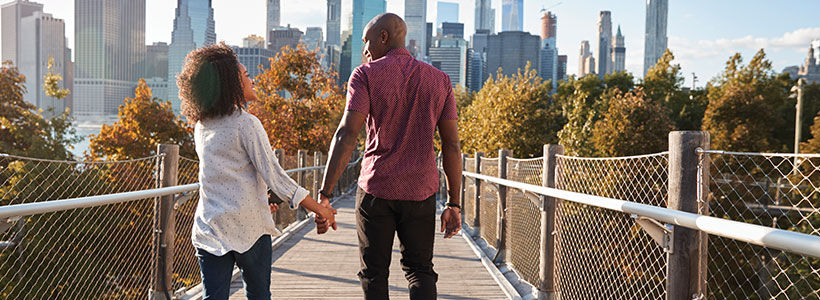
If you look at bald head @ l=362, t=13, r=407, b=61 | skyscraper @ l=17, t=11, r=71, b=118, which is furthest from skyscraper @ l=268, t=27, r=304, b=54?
bald head @ l=362, t=13, r=407, b=61

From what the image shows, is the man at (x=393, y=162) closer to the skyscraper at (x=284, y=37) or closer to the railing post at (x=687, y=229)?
the railing post at (x=687, y=229)

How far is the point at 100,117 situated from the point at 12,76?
435 ft

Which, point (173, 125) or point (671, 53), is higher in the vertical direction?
point (671, 53)

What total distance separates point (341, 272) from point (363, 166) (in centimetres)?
323

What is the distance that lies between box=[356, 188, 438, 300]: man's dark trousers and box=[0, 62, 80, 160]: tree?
24.4m

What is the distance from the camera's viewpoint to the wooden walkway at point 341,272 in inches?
202

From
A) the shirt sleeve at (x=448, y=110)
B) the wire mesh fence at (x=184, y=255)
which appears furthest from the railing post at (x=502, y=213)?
the shirt sleeve at (x=448, y=110)

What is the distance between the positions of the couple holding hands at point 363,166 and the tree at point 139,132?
23616 millimetres

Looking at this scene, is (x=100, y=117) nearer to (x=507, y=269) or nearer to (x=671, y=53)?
(x=671, y=53)

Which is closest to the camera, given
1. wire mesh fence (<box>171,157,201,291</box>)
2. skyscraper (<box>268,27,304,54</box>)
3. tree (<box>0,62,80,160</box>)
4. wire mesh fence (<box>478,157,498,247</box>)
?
wire mesh fence (<box>171,157,201,291</box>)

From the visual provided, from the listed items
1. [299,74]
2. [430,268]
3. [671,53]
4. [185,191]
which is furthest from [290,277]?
[671,53]

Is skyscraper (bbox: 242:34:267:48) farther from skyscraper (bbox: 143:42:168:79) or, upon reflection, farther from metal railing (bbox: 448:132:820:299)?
metal railing (bbox: 448:132:820:299)

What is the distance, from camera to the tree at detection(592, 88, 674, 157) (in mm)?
23375

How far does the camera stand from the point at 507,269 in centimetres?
593
